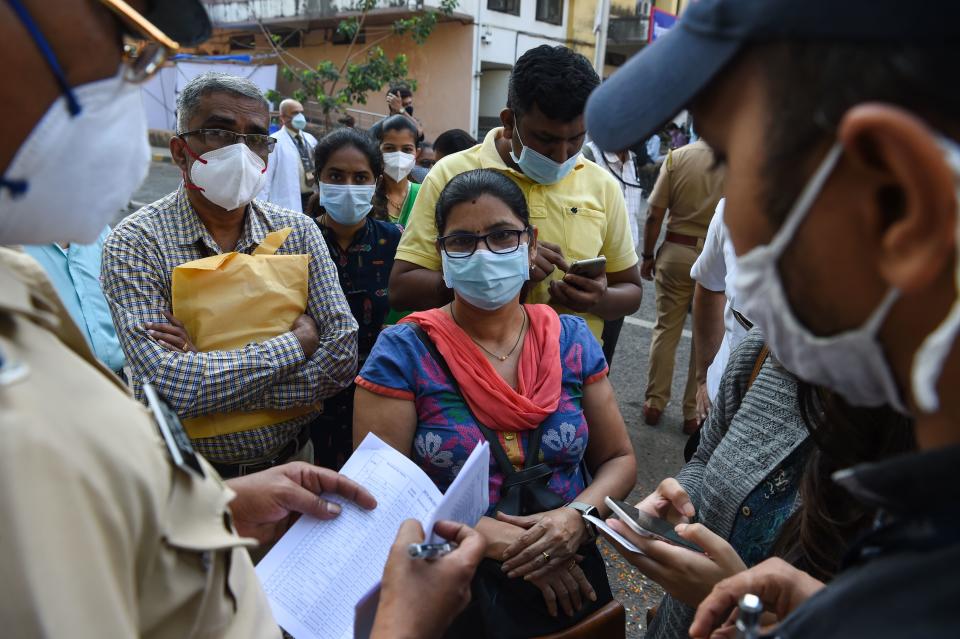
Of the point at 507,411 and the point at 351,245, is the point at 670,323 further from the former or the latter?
the point at 507,411

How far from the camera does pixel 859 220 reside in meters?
0.64

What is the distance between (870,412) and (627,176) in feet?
13.2

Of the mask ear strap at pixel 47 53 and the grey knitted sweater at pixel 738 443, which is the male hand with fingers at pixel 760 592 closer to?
the grey knitted sweater at pixel 738 443

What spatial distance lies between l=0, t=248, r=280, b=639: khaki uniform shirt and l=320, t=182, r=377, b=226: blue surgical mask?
2.28m

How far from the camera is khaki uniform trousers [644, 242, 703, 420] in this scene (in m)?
4.41

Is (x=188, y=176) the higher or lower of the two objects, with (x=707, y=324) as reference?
higher

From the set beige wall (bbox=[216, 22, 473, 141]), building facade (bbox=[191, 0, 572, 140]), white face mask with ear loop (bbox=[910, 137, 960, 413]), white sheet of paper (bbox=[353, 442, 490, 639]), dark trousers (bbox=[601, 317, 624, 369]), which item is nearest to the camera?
white face mask with ear loop (bbox=[910, 137, 960, 413])

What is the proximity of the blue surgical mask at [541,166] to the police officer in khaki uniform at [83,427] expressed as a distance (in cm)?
173

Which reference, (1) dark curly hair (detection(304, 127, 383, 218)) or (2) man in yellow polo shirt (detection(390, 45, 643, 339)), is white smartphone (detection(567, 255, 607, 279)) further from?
(1) dark curly hair (detection(304, 127, 383, 218))

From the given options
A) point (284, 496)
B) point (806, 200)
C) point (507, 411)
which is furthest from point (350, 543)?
point (806, 200)

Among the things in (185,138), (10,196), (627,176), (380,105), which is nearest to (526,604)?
(10,196)

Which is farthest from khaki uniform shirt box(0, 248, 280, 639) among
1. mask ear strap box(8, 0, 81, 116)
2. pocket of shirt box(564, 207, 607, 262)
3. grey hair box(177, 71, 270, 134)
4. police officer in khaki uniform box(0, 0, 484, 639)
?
pocket of shirt box(564, 207, 607, 262)

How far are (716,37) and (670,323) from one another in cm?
397

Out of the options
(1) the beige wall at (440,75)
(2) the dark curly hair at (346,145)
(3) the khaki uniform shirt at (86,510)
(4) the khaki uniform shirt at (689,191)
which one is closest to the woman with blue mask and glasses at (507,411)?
(3) the khaki uniform shirt at (86,510)
